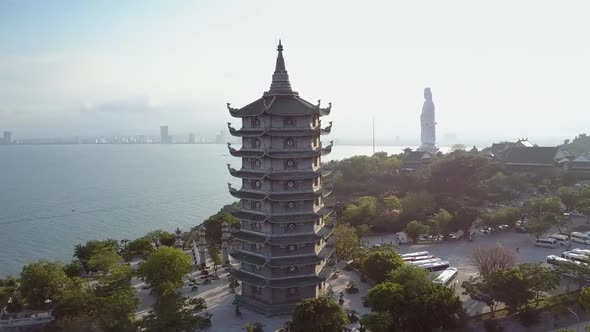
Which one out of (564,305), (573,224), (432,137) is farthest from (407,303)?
(432,137)

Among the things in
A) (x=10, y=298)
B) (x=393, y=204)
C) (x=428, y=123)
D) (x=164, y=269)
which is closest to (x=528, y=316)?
(x=164, y=269)

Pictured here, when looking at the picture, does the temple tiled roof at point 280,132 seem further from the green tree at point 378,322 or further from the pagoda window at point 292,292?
the green tree at point 378,322

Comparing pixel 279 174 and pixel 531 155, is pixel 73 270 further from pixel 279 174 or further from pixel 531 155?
pixel 531 155

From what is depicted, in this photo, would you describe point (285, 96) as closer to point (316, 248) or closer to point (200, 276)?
point (316, 248)

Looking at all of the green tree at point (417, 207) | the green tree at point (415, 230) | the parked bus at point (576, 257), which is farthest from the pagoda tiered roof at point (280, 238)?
the green tree at point (417, 207)

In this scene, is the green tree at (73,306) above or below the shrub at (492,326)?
above

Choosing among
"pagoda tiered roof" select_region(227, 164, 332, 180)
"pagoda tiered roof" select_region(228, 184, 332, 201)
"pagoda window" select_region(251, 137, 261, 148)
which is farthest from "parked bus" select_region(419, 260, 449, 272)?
"pagoda window" select_region(251, 137, 261, 148)

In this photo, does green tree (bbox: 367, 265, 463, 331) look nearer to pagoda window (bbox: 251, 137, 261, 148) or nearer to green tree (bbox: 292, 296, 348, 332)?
green tree (bbox: 292, 296, 348, 332)
